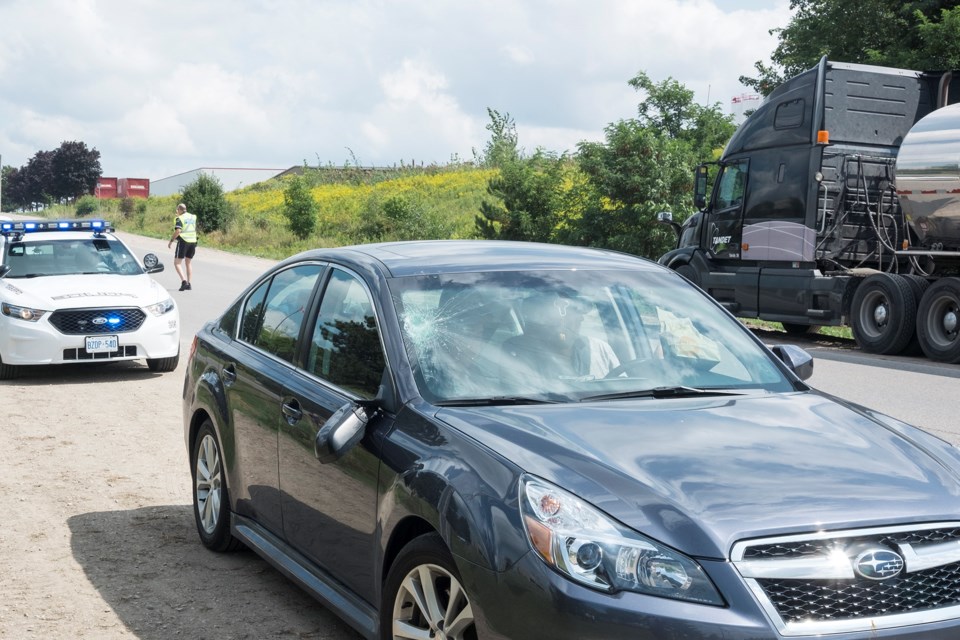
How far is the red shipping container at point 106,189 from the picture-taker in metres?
106

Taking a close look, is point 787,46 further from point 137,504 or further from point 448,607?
point 448,607

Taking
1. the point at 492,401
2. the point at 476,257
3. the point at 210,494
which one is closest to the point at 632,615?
the point at 492,401

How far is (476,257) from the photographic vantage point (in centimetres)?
484

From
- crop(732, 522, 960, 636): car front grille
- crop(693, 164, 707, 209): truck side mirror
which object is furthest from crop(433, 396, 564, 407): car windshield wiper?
crop(693, 164, 707, 209): truck side mirror

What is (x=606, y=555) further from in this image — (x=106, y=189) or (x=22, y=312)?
(x=106, y=189)

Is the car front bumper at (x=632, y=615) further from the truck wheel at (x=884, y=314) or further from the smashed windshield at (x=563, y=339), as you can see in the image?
the truck wheel at (x=884, y=314)

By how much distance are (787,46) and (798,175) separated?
1826 centimetres

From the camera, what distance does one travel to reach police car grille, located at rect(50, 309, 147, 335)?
12.0 meters

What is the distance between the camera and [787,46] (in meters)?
34.3

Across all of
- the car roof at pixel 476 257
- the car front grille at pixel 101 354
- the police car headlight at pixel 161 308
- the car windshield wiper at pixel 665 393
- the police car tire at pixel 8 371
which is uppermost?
the car roof at pixel 476 257

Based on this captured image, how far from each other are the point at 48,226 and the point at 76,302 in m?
1.66

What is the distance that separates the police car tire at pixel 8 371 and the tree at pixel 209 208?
4209 cm

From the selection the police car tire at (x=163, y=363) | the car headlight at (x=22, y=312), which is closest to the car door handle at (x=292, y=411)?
the car headlight at (x=22, y=312)

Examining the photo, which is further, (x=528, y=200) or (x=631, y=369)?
(x=528, y=200)
